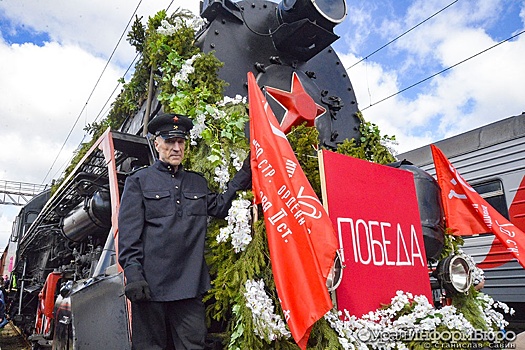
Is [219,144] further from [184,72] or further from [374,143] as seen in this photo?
[374,143]

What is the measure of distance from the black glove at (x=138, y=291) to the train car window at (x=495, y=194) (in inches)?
181

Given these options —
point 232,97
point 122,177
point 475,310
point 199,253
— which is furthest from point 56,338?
point 475,310

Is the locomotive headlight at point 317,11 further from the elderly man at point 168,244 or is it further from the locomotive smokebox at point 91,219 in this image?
the locomotive smokebox at point 91,219

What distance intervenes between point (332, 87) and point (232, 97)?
3.78 ft

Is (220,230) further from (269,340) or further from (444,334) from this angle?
(444,334)

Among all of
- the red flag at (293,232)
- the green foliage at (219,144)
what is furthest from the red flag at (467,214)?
the red flag at (293,232)

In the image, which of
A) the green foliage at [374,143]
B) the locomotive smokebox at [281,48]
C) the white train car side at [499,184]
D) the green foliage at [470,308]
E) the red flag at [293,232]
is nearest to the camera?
the red flag at [293,232]

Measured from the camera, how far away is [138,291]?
5.95 ft

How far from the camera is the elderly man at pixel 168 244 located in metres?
1.97

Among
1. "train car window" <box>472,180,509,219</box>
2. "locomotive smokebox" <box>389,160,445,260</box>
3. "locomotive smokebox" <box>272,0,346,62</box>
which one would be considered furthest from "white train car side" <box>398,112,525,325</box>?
"locomotive smokebox" <box>272,0,346,62</box>

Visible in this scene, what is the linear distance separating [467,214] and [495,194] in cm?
270

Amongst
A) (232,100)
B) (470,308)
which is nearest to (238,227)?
(232,100)

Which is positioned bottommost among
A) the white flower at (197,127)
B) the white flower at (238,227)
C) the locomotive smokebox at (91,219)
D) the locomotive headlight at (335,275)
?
the locomotive headlight at (335,275)

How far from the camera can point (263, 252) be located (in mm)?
2049
